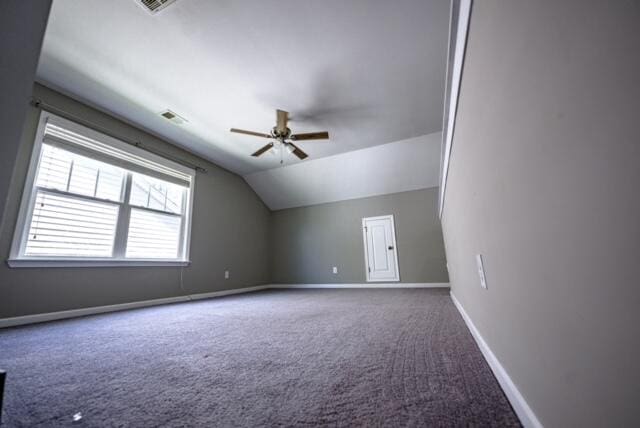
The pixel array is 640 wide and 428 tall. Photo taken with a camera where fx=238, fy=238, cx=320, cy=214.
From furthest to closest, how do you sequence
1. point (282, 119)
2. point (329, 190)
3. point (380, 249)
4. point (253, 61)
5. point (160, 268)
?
point (329, 190)
point (380, 249)
point (160, 268)
point (282, 119)
point (253, 61)

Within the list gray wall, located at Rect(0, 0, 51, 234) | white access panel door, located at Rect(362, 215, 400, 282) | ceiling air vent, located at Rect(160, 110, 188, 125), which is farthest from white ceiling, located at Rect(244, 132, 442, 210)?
gray wall, located at Rect(0, 0, 51, 234)

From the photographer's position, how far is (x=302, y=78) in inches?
98.7

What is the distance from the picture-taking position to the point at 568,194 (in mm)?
337

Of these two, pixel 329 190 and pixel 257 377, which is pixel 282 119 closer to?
pixel 329 190

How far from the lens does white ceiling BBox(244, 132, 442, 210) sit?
160 inches

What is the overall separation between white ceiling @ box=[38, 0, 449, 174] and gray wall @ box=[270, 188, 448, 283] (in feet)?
6.03

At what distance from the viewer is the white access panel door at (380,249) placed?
4.64m

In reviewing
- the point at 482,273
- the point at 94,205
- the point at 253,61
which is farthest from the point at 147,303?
the point at 482,273

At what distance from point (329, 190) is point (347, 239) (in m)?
1.12

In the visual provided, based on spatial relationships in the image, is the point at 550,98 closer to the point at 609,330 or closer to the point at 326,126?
the point at 609,330

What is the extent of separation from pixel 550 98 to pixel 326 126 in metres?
3.24

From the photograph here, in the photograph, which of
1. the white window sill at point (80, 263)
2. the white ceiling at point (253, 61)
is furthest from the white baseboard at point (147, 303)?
the white ceiling at point (253, 61)

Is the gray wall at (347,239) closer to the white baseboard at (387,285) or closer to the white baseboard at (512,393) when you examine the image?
the white baseboard at (387,285)

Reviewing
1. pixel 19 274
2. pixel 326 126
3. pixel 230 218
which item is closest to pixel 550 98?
pixel 326 126
